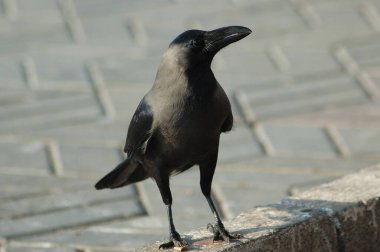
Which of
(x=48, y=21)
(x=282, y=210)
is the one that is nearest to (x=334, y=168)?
(x=282, y=210)

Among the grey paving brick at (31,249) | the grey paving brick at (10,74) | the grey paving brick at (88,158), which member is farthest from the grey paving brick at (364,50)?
the grey paving brick at (31,249)

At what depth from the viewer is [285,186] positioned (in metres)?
5.82

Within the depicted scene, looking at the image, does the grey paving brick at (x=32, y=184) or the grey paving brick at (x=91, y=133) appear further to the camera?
the grey paving brick at (x=91, y=133)

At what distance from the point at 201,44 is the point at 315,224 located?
0.94 meters

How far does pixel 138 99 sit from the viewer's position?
23.1 ft

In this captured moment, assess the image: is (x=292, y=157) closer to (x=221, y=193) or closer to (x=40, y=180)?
(x=221, y=193)

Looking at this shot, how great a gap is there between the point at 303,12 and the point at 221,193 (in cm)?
315

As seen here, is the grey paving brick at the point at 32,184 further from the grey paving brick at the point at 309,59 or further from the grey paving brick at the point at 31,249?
the grey paving brick at the point at 309,59

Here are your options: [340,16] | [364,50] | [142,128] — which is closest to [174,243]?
[142,128]

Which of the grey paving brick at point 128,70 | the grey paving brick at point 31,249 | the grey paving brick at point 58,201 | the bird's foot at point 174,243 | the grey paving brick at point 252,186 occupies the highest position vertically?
the grey paving brick at point 128,70

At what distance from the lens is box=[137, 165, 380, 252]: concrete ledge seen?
161 inches

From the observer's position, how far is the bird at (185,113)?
392 centimetres

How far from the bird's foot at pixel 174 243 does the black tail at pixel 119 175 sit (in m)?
0.51

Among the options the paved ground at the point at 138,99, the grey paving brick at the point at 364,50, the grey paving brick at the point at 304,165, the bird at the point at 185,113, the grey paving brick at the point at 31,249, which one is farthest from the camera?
the grey paving brick at the point at 364,50
